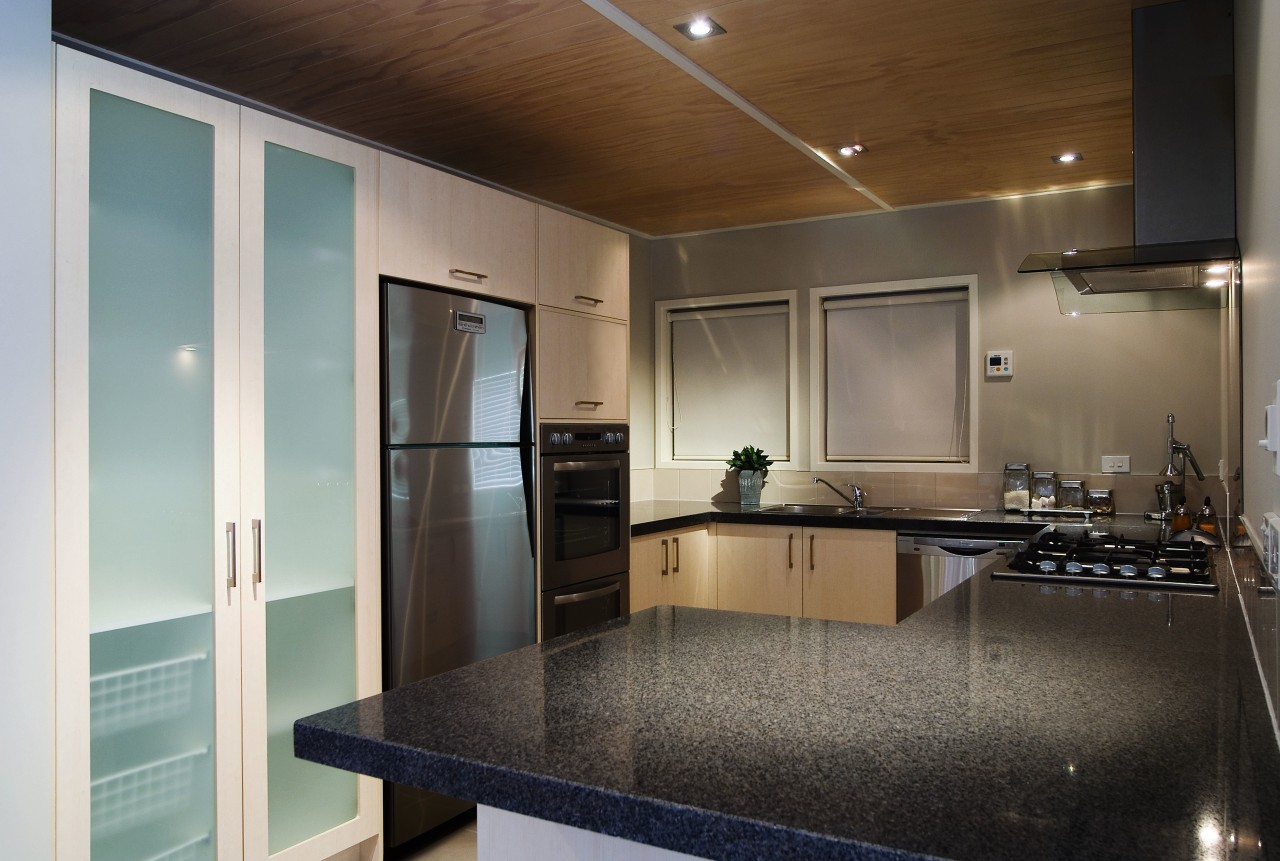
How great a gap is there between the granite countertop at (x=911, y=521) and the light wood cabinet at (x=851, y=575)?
0.19ft

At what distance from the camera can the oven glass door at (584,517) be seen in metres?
3.36

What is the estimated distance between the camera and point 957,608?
192 cm

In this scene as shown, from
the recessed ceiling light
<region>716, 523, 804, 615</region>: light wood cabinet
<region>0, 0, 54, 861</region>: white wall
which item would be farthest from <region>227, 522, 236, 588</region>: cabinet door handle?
<region>716, 523, 804, 615</region>: light wood cabinet

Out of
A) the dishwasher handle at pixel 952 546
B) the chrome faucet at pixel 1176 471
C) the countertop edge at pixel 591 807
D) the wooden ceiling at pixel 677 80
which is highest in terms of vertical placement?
the wooden ceiling at pixel 677 80

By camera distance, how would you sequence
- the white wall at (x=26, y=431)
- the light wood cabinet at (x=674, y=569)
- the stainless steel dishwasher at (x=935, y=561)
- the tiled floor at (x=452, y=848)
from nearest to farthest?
the white wall at (x=26, y=431)
the tiled floor at (x=452, y=848)
the stainless steel dishwasher at (x=935, y=561)
the light wood cabinet at (x=674, y=569)

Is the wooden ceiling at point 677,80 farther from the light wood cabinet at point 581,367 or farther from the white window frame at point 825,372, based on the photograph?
the light wood cabinet at point 581,367

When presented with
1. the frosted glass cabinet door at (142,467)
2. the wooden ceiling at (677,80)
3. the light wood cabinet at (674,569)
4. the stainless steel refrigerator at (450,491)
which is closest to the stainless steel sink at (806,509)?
the light wood cabinet at (674,569)

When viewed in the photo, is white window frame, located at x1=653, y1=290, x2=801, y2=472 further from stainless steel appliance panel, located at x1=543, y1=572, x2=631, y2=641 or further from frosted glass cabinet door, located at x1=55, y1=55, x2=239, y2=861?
frosted glass cabinet door, located at x1=55, y1=55, x2=239, y2=861

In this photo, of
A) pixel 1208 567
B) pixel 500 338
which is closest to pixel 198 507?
pixel 500 338

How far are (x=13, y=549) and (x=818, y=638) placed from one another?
159 centimetres

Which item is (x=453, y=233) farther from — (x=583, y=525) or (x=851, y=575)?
(x=851, y=575)

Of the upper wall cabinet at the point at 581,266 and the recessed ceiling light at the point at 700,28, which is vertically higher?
the recessed ceiling light at the point at 700,28

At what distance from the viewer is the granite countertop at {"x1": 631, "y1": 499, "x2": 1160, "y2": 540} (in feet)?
12.1

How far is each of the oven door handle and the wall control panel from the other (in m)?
2.10
